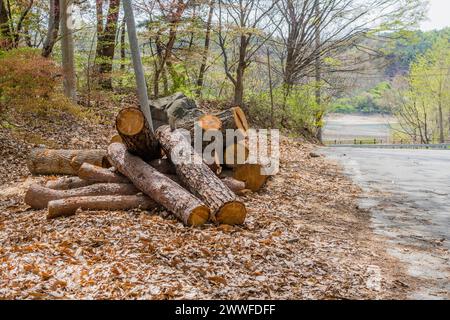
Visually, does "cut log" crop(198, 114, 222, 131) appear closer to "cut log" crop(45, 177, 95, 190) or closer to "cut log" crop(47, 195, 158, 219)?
"cut log" crop(47, 195, 158, 219)

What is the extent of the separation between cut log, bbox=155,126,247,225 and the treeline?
5.98 metres

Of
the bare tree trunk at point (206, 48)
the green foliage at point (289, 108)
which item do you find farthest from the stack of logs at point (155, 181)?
the green foliage at point (289, 108)

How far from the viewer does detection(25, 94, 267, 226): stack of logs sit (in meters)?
5.54

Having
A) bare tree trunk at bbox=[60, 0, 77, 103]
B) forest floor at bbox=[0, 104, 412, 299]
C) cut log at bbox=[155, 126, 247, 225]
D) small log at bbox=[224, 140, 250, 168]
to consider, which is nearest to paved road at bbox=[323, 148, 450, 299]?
forest floor at bbox=[0, 104, 412, 299]

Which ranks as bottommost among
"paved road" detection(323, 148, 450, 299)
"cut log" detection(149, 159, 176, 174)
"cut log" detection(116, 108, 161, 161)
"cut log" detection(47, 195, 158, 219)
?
"paved road" detection(323, 148, 450, 299)

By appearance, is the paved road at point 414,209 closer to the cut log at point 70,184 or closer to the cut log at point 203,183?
the cut log at point 203,183

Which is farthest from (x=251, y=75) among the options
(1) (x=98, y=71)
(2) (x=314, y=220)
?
(2) (x=314, y=220)

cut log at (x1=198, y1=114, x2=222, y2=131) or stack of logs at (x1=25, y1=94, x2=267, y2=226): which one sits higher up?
cut log at (x1=198, y1=114, x2=222, y2=131)

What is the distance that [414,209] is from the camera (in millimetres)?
6906

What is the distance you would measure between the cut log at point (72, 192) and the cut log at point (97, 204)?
28 cm

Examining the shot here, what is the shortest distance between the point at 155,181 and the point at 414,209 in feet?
13.6

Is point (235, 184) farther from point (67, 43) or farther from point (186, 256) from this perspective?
point (67, 43)

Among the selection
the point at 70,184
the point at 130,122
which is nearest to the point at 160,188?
the point at 130,122

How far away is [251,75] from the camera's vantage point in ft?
71.1
